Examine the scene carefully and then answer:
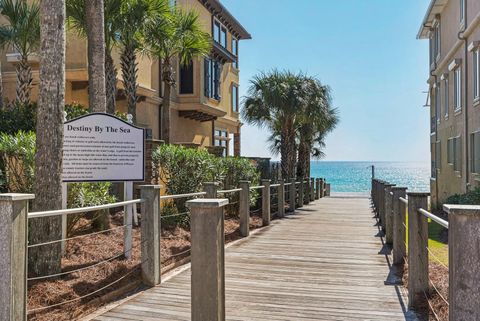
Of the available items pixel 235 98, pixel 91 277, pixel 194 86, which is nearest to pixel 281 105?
pixel 194 86

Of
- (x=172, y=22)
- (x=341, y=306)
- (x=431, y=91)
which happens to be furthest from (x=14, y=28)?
(x=431, y=91)

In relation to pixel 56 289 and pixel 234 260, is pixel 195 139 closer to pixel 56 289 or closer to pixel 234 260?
pixel 234 260

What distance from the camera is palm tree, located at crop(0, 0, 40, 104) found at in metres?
12.2

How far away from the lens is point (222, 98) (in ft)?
82.0

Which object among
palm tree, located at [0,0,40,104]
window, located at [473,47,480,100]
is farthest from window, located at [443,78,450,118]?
palm tree, located at [0,0,40,104]

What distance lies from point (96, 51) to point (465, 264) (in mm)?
6921

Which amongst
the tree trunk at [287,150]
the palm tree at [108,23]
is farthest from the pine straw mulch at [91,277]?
the tree trunk at [287,150]

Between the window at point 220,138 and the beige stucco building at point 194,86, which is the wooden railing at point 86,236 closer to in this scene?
the beige stucco building at point 194,86

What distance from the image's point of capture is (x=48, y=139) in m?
5.47

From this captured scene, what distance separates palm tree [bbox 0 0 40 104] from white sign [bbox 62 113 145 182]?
633 cm

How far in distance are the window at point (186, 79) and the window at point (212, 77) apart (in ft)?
2.62

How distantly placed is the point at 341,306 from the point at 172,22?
1014cm

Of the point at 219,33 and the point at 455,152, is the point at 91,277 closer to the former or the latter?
the point at 455,152

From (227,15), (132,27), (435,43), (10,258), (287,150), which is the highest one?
(227,15)
